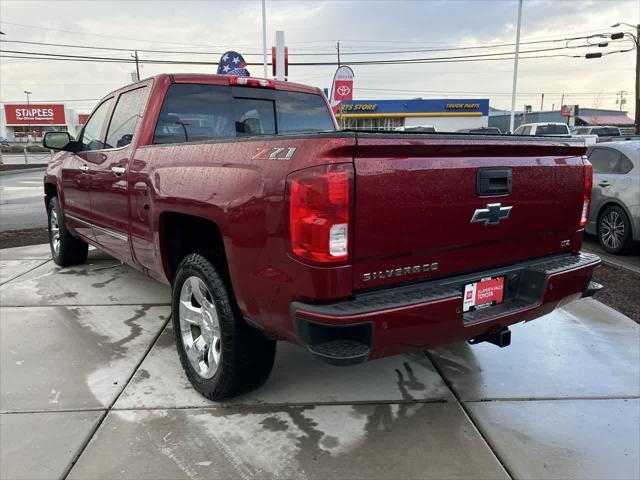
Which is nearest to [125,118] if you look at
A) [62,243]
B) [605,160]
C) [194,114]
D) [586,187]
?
[194,114]

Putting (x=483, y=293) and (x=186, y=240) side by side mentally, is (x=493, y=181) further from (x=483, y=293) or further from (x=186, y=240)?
(x=186, y=240)

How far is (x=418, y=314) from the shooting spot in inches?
88.2

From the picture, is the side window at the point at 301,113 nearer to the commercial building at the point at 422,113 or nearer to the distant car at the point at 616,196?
the distant car at the point at 616,196

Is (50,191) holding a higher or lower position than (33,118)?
lower

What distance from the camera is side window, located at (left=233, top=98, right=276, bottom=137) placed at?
4.11 m

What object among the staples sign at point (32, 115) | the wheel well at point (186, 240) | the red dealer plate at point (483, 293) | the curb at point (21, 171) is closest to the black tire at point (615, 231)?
the red dealer plate at point (483, 293)

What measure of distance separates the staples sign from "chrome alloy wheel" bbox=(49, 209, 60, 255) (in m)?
80.0

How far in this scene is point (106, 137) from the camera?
14.8 feet

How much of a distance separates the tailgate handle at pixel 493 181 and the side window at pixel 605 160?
5.92 m

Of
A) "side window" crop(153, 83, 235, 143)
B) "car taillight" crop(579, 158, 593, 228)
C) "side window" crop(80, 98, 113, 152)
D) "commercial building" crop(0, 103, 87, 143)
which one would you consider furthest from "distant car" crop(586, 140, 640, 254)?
"commercial building" crop(0, 103, 87, 143)

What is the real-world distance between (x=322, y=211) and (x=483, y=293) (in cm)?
108

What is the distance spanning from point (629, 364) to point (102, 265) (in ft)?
18.7

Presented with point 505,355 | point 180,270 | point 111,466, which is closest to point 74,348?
point 180,270

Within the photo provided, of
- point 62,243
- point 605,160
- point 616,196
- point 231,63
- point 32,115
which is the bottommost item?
point 62,243
